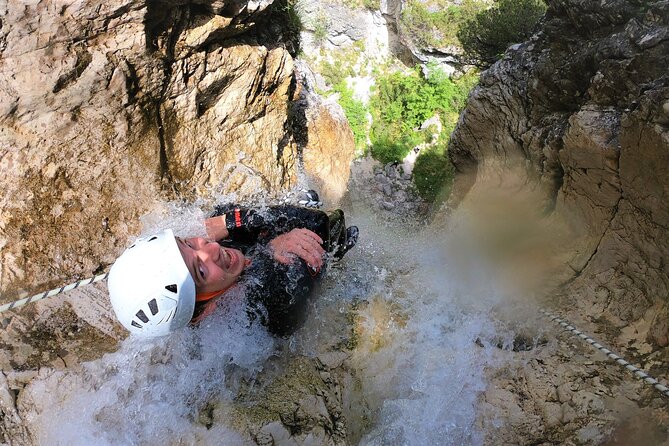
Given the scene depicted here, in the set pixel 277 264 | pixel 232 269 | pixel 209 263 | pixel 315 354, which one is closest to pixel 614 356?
pixel 315 354

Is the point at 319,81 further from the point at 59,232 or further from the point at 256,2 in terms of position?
the point at 59,232

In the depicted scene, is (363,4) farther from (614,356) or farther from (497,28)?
(614,356)

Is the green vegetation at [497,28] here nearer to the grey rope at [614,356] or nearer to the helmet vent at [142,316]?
the grey rope at [614,356]

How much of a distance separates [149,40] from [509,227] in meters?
3.77

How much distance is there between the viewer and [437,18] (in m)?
7.83

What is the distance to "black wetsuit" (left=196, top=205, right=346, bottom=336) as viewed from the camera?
3.21 metres

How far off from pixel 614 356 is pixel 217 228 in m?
2.95

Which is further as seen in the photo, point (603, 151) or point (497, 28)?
point (497, 28)

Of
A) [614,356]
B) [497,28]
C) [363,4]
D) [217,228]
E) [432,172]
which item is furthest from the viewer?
[363,4]

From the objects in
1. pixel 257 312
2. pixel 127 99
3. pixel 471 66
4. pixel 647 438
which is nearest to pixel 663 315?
pixel 647 438

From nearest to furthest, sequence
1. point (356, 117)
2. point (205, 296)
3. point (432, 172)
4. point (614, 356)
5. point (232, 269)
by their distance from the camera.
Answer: point (614, 356)
point (205, 296)
point (232, 269)
point (432, 172)
point (356, 117)

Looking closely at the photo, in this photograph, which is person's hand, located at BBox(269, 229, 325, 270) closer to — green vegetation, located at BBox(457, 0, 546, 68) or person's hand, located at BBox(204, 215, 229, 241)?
person's hand, located at BBox(204, 215, 229, 241)

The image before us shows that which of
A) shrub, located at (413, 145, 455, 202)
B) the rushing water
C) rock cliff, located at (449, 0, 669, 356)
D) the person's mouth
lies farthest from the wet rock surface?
the person's mouth

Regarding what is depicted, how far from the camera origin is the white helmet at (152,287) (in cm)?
271
